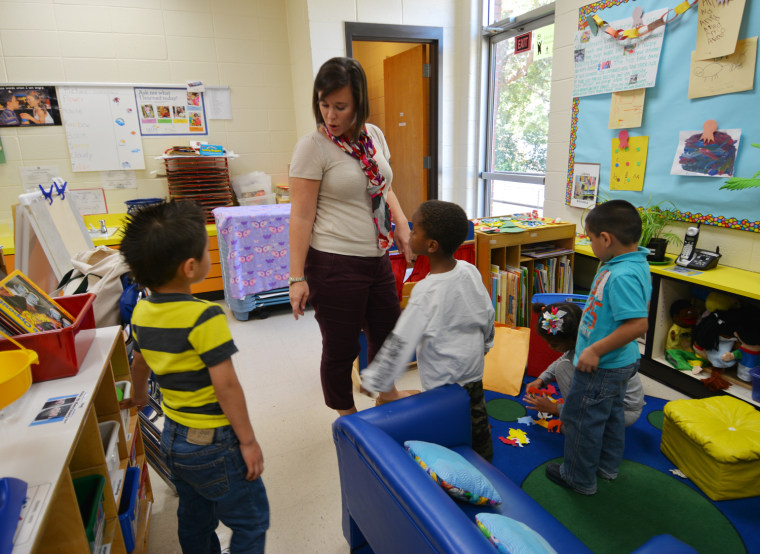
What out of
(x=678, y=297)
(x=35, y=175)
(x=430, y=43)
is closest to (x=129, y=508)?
(x=678, y=297)

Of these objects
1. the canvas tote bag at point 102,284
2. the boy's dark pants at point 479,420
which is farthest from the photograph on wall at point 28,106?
the boy's dark pants at point 479,420

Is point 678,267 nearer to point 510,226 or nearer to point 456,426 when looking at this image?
point 510,226

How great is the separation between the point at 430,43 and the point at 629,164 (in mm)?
2097

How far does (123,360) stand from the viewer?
150 cm

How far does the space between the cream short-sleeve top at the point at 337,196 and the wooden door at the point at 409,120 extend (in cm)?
270

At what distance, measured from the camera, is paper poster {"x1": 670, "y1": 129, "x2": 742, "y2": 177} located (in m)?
2.20

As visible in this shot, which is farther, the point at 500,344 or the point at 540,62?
the point at 540,62

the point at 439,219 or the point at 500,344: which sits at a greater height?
the point at 439,219

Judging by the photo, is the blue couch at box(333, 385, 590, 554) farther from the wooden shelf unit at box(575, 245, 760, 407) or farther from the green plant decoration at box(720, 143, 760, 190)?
the green plant decoration at box(720, 143, 760, 190)

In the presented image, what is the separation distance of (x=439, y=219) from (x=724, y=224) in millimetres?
1769

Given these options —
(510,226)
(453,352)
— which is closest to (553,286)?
(510,226)

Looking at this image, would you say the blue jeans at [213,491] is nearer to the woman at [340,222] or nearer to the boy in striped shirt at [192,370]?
the boy in striped shirt at [192,370]

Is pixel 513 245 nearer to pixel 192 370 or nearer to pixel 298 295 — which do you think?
pixel 298 295

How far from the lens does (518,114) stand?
3.77 m
